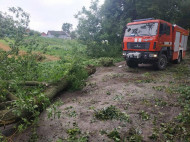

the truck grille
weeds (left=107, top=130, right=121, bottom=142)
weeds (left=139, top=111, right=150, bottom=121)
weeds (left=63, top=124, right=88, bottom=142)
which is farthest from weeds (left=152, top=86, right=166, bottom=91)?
weeds (left=63, top=124, right=88, bottom=142)

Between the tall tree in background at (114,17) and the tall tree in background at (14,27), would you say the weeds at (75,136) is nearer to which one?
the tall tree in background at (14,27)

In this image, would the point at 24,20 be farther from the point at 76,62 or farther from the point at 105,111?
the point at 105,111

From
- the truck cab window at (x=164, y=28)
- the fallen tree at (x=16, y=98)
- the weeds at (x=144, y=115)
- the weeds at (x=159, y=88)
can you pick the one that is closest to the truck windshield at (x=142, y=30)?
the truck cab window at (x=164, y=28)

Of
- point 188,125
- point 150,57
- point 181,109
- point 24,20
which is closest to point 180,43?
point 150,57

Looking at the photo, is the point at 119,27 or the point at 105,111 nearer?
the point at 105,111

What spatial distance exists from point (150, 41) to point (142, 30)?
855 mm

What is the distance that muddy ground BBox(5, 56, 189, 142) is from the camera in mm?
3400

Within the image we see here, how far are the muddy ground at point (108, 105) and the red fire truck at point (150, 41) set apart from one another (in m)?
2.76

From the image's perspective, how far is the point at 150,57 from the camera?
8.64 meters

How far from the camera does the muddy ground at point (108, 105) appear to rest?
134 inches

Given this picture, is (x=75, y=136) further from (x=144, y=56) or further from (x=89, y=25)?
(x=89, y=25)

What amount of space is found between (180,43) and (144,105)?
8.35 m

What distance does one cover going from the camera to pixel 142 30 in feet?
29.4

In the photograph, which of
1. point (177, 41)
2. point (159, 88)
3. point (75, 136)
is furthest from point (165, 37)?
point (75, 136)
